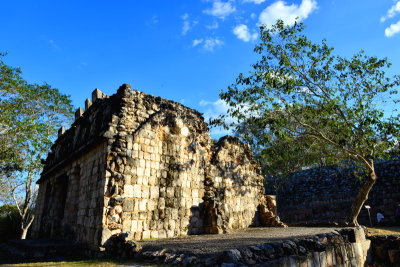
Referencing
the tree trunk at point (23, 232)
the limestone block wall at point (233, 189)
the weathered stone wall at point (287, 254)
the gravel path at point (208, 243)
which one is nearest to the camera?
the weathered stone wall at point (287, 254)

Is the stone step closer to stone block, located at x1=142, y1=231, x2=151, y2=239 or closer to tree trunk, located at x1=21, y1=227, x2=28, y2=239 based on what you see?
stone block, located at x1=142, y1=231, x2=151, y2=239

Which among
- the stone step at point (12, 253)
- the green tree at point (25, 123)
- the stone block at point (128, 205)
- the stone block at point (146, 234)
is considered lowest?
the stone step at point (12, 253)

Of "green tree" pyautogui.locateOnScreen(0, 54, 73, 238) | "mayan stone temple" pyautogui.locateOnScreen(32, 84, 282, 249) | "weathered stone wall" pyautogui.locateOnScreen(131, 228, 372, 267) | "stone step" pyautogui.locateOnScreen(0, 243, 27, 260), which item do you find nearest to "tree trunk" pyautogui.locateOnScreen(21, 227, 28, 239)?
"green tree" pyautogui.locateOnScreen(0, 54, 73, 238)

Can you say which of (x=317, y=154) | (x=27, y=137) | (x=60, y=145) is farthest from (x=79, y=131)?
(x=317, y=154)

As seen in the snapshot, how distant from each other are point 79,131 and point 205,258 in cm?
854

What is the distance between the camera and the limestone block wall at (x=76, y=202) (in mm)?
6918

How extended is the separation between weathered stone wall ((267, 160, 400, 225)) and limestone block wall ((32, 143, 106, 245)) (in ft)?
42.3

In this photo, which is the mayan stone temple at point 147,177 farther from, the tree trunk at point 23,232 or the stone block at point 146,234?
the tree trunk at point 23,232

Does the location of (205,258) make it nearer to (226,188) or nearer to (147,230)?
(147,230)

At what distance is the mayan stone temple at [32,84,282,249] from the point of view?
6.91 meters

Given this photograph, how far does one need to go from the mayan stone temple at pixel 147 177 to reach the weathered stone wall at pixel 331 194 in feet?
26.0

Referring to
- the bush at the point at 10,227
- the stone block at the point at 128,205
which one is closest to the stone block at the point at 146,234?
the stone block at the point at 128,205

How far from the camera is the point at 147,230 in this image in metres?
7.09

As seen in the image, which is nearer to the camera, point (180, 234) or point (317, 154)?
point (180, 234)
